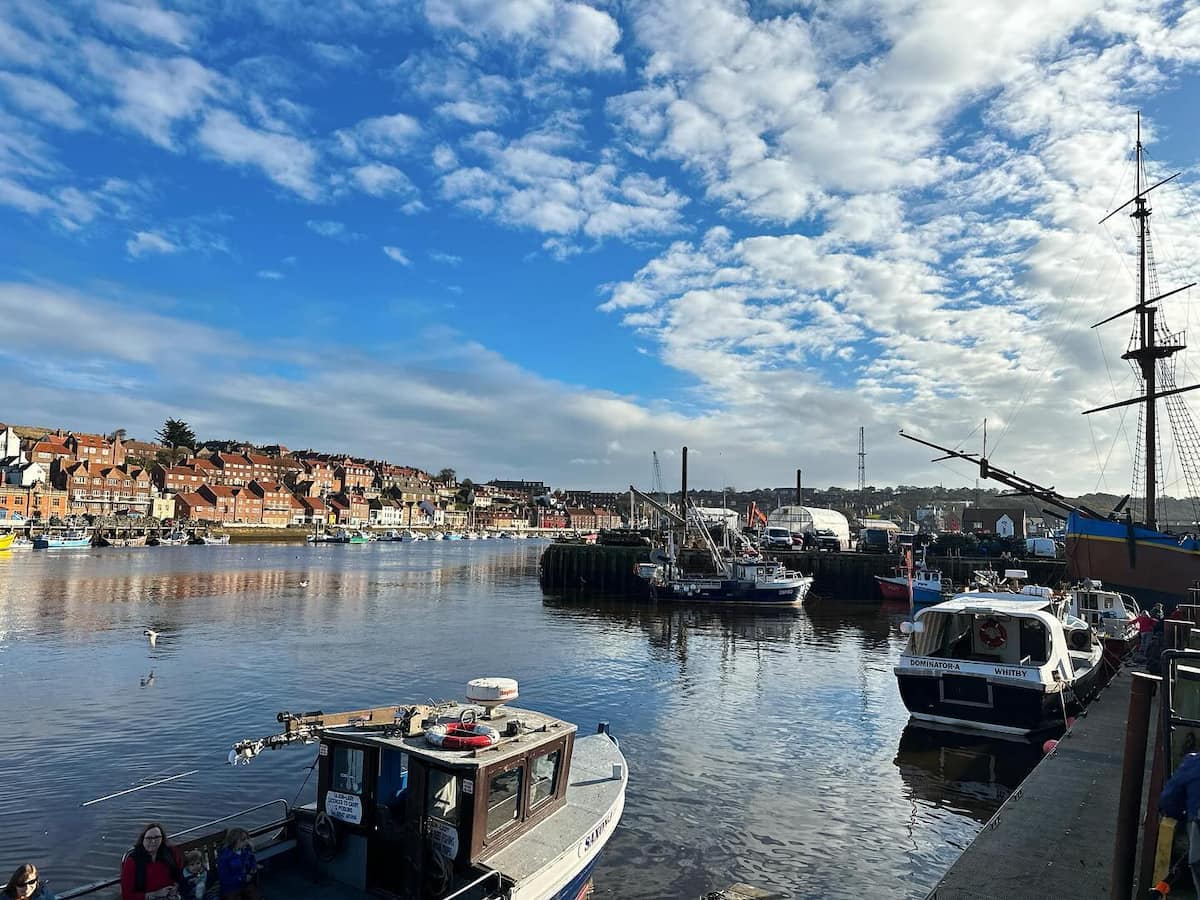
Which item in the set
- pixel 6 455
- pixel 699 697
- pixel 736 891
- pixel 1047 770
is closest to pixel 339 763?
pixel 736 891

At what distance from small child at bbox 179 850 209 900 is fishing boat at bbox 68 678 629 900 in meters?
0.42

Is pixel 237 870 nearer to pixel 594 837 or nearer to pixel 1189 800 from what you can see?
pixel 594 837

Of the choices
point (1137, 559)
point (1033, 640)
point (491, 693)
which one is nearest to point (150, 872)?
point (491, 693)

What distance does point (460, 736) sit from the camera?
10023 mm

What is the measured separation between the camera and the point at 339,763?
33.7ft

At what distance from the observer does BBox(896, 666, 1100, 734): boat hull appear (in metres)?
21.1

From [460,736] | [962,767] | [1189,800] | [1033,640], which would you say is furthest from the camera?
[1033,640]

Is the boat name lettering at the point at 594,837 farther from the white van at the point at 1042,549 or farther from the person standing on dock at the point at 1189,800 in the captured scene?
the white van at the point at 1042,549

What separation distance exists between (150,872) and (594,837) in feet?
19.1

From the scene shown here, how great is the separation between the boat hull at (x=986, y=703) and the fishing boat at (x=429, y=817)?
49.3 ft

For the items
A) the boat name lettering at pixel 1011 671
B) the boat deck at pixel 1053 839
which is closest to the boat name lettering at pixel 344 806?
the boat deck at pixel 1053 839

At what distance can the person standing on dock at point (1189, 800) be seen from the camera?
22.0ft

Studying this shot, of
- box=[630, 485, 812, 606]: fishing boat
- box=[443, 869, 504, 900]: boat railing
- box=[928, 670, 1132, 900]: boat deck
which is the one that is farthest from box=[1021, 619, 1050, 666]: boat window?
box=[630, 485, 812, 606]: fishing boat

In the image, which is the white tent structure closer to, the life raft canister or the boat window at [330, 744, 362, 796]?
the life raft canister
